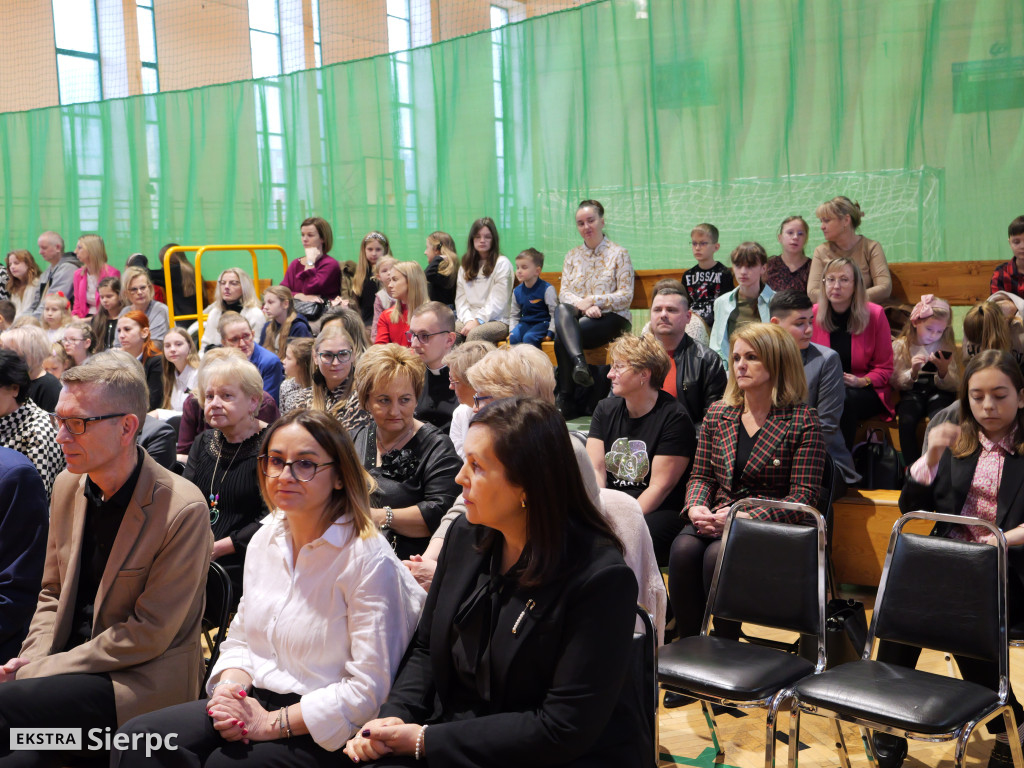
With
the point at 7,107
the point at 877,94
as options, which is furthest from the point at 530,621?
the point at 7,107

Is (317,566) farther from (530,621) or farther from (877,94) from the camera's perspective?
(877,94)

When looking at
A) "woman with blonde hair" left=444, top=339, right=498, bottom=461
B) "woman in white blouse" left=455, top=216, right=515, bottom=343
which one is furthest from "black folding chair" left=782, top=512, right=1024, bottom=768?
"woman in white blouse" left=455, top=216, right=515, bottom=343

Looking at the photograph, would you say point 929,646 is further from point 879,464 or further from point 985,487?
point 879,464

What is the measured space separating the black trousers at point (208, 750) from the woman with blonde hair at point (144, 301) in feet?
17.4

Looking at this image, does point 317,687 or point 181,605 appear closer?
point 317,687

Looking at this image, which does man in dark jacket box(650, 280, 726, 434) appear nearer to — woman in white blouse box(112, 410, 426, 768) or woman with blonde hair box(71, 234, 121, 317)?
woman in white blouse box(112, 410, 426, 768)

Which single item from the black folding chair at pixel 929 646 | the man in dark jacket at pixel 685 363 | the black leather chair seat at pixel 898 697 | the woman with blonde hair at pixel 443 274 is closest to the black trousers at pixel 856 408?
the man in dark jacket at pixel 685 363

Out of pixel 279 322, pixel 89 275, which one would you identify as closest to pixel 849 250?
pixel 279 322

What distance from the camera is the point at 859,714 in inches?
81.5

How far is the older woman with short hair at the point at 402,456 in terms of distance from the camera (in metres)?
2.81

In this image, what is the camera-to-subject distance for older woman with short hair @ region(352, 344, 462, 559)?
2812mm

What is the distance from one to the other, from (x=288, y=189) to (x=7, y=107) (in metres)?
5.75

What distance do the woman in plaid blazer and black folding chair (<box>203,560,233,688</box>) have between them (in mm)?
1480

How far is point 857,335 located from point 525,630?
3.43 meters
